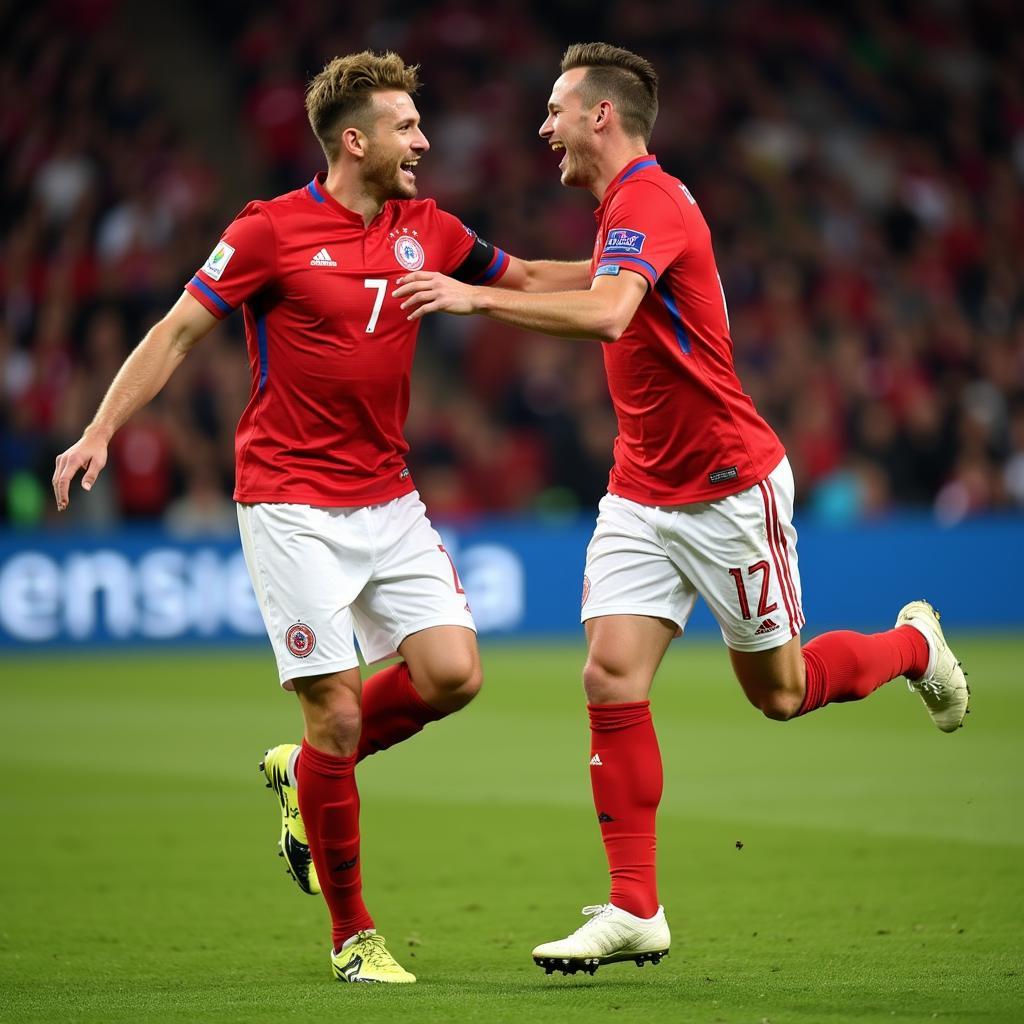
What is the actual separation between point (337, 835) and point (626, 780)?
86cm

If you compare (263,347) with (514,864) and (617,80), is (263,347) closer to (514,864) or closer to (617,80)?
(617,80)

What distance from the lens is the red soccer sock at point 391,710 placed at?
5457 mm

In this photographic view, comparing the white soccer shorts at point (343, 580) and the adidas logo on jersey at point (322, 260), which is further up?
the adidas logo on jersey at point (322, 260)

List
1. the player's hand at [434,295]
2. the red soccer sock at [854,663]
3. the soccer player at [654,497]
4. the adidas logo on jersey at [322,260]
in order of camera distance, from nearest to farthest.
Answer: the player's hand at [434,295]
the soccer player at [654,497]
the adidas logo on jersey at [322,260]
the red soccer sock at [854,663]

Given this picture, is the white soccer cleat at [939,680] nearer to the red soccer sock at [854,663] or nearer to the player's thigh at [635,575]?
the red soccer sock at [854,663]

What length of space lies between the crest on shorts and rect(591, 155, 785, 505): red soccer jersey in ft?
3.39

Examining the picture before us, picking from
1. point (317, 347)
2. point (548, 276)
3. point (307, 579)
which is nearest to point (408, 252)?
point (317, 347)

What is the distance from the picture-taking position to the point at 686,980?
4910mm

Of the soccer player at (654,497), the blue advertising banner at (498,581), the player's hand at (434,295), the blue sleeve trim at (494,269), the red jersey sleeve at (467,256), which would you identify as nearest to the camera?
the player's hand at (434,295)

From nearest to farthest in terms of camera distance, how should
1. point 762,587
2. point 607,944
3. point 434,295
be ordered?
point 434,295
point 607,944
point 762,587

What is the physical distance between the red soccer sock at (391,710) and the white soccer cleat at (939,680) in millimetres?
1709

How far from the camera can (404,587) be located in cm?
541

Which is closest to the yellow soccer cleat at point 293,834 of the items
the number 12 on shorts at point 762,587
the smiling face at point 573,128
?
the number 12 on shorts at point 762,587

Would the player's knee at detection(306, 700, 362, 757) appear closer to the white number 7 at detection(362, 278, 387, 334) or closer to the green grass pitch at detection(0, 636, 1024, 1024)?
the green grass pitch at detection(0, 636, 1024, 1024)
